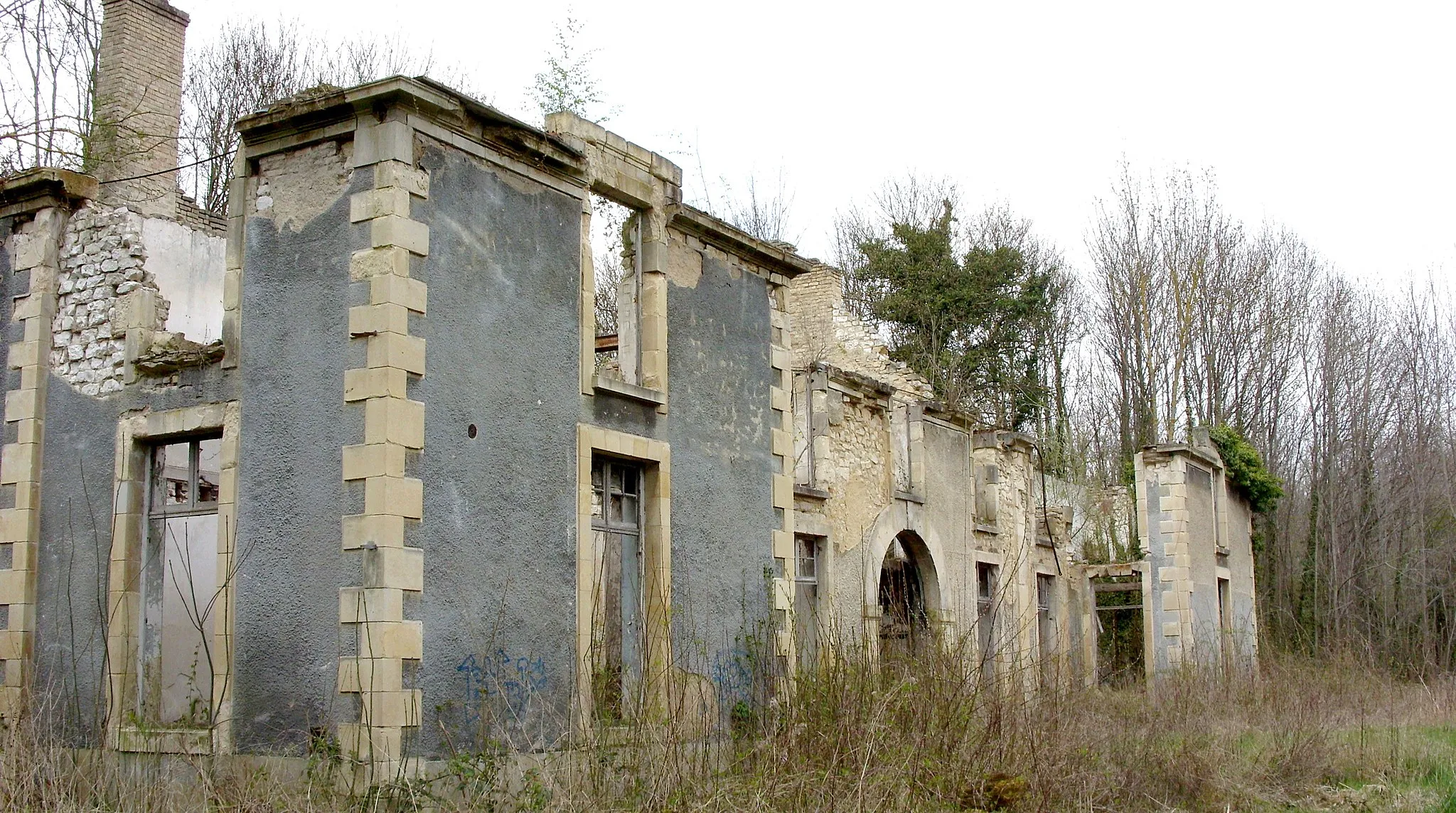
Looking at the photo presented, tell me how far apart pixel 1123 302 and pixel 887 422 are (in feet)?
49.7

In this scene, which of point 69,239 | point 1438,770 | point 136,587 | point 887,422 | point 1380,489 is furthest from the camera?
point 1380,489

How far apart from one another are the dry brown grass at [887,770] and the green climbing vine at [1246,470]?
39.9ft

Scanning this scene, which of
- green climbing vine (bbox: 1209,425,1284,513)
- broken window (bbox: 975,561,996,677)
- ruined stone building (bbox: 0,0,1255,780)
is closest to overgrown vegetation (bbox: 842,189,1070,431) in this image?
green climbing vine (bbox: 1209,425,1284,513)

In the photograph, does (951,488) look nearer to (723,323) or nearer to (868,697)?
(723,323)

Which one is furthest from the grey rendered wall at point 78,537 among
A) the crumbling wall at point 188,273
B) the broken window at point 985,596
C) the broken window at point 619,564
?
the broken window at point 985,596

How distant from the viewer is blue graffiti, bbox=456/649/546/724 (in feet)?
29.0

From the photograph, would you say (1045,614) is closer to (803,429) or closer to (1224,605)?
(1224,605)

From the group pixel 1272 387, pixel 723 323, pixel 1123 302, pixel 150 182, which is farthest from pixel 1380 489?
pixel 150 182

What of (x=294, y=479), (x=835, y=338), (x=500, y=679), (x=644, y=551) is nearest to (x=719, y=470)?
(x=644, y=551)

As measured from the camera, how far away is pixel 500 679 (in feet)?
29.8

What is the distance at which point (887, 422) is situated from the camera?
52.3 ft

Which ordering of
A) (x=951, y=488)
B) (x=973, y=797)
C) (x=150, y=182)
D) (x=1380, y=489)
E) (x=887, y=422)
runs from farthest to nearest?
(x=1380, y=489) → (x=951, y=488) → (x=887, y=422) → (x=150, y=182) → (x=973, y=797)

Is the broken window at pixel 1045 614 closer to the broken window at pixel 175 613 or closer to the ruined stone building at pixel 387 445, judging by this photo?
the ruined stone building at pixel 387 445

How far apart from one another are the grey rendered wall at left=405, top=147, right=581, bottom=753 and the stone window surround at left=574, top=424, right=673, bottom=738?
3.4 inches
